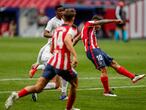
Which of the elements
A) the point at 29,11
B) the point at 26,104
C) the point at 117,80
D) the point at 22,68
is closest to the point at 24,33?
the point at 29,11

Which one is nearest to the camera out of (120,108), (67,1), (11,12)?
(120,108)

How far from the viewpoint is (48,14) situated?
63281 mm

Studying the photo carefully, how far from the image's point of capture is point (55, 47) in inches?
549

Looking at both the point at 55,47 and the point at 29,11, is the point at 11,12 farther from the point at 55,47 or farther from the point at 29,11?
the point at 55,47

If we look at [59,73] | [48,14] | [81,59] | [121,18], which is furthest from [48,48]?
[48,14]

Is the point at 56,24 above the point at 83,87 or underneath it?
above

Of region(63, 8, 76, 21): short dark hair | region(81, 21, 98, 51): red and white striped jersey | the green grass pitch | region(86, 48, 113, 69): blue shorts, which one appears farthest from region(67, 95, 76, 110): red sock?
region(81, 21, 98, 51): red and white striped jersey

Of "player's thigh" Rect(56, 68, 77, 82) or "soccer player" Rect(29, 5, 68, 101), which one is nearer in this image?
"player's thigh" Rect(56, 68, 77, 82)

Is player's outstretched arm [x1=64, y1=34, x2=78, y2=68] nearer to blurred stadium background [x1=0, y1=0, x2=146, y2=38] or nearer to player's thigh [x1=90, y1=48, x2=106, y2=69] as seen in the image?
player's thigh [x1=90, y1=48, x2=106, y2=69]

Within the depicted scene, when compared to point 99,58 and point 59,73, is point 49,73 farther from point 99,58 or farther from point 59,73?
point 99,58

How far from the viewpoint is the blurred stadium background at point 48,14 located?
58125 millimetres

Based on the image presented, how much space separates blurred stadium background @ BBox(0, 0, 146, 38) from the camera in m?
58.1

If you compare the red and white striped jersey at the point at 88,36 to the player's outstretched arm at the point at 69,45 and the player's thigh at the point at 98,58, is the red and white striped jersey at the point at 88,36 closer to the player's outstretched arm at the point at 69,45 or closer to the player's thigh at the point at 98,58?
the player's thigh at the point at 98,58

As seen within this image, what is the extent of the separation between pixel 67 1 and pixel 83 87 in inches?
1687
